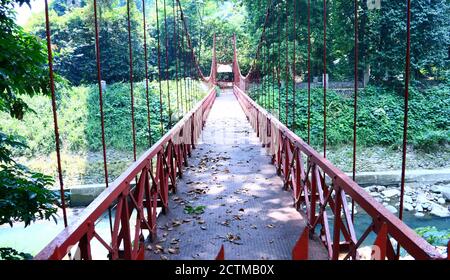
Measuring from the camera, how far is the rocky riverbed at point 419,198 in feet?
33.7

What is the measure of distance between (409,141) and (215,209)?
12.7m

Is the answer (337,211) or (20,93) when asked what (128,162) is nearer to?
(20,93)


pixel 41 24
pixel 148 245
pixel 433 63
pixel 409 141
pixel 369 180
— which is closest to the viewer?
pixel 148 245

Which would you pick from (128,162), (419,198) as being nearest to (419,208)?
(419,198)

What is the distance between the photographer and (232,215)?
13.0 feet

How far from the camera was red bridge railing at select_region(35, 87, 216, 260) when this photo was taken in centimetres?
177

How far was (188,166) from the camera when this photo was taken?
20.0ft

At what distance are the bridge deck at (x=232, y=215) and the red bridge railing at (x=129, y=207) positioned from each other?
220 mm

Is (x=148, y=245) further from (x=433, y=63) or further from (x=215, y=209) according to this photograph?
(x=433, y=63)

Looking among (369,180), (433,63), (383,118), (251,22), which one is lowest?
(369,180)

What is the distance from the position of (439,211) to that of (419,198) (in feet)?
2.56

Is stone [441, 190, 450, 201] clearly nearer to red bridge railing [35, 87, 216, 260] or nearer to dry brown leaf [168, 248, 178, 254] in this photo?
red bridge railing [35, 87, 216, 260]

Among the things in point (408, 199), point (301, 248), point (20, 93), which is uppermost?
point (20, 93)
